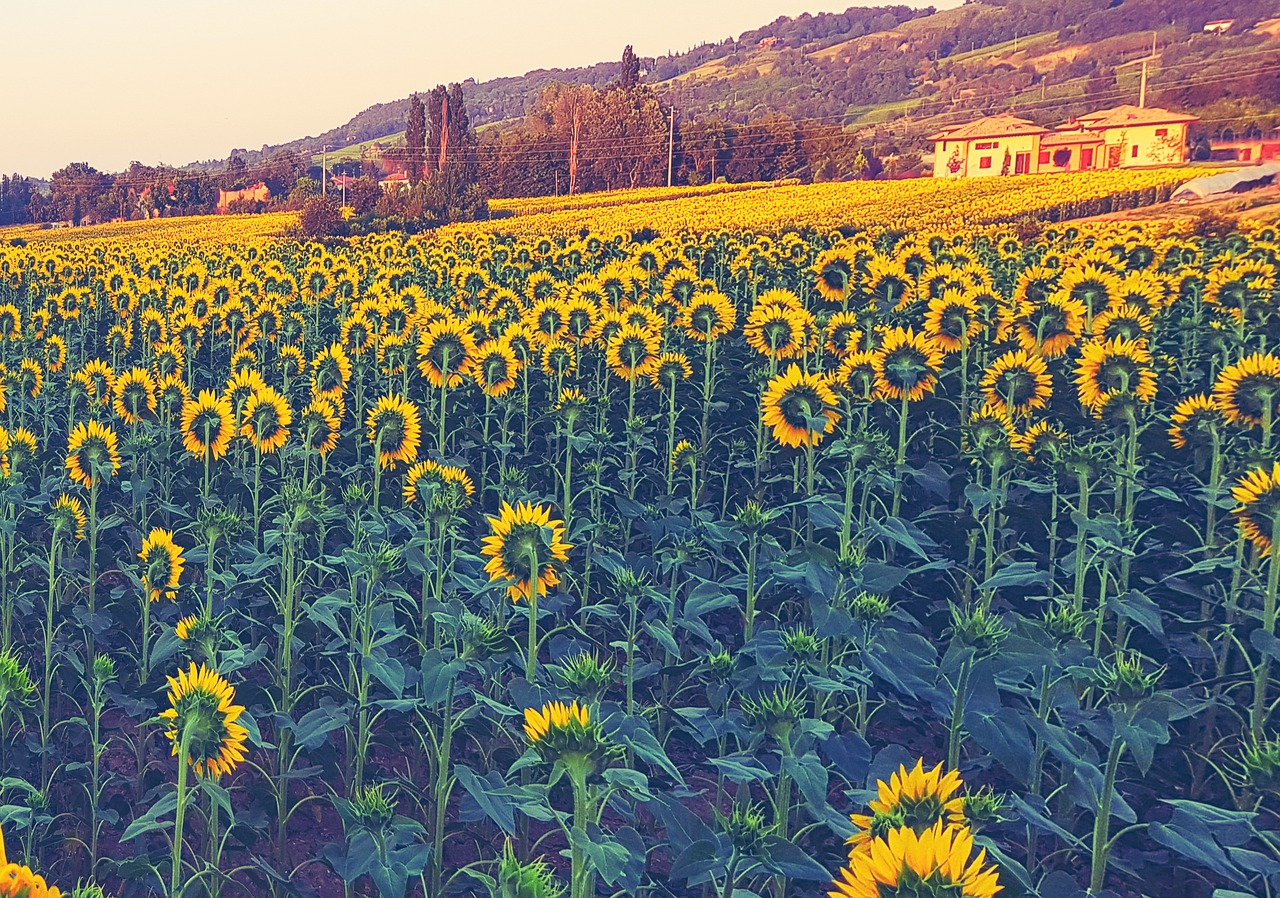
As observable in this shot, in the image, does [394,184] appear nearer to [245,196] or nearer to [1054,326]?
[245,196]

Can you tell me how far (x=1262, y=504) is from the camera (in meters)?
3.51

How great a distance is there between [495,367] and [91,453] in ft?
7.80

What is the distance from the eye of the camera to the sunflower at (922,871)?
1.42m

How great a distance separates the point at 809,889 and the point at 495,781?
42.5 inches

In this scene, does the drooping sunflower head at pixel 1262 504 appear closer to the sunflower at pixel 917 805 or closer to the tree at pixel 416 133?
the sunflower at pixel 917 805

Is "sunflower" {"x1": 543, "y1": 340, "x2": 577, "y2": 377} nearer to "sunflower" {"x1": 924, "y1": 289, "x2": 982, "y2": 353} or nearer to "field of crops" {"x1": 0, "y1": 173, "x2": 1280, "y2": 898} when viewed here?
"field of crops" {"x1": 0, "y1": 173, "x2": 1280, "y2": 898}

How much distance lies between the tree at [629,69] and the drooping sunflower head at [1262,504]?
9173 centimetres

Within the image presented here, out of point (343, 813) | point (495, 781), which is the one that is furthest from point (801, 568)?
point (343, 813)

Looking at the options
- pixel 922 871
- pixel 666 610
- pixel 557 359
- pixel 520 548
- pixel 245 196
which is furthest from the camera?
pixel 245 196

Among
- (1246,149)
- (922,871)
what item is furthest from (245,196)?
(922,871)

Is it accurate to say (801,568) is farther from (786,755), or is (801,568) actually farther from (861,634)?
(786,755)

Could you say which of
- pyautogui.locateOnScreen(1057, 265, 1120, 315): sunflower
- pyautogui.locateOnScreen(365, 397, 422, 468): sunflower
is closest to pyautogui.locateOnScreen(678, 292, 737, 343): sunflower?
pyautogui.locateOnScreen(365, 397, 422, 468): sunflower

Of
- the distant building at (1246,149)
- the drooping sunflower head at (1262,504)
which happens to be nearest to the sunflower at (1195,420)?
the drooping sunflower head at (1262,504)

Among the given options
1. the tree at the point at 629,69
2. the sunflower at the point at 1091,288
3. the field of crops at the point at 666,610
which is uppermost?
the tree at the point at 629,69
